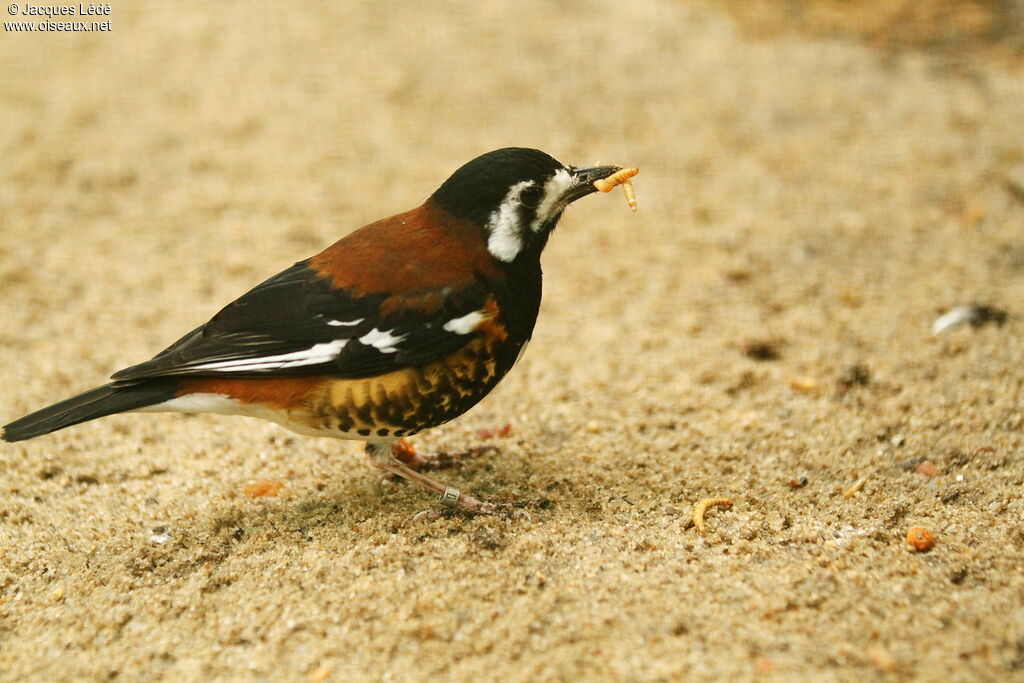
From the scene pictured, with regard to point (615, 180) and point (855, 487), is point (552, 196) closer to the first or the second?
point (615, 180)

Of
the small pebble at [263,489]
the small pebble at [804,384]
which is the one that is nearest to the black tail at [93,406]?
the small pebble at [263,489]

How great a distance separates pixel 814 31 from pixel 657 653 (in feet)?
21.9

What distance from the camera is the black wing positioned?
3656 mm

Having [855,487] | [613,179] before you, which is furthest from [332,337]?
[855,487]

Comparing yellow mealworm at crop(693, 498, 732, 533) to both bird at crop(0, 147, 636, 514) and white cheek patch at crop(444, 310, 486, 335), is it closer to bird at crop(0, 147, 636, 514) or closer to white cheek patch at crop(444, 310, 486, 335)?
bird at crop(0, 147, 636, 514)

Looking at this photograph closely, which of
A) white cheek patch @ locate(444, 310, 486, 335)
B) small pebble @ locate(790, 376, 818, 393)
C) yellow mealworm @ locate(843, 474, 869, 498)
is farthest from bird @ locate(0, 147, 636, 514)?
small pebble @ locate(790, 376, 818, 393)

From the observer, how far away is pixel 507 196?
3.85m

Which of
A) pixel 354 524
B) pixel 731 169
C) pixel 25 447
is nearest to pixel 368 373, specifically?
pixel 354 524

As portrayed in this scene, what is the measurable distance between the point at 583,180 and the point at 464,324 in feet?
2.61

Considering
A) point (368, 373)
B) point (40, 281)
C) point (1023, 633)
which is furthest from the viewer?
point (40, 281)

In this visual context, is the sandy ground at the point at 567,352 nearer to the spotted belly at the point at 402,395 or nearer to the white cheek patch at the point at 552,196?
the spotted belly at the point at 402,395

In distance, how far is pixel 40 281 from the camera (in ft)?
19.1

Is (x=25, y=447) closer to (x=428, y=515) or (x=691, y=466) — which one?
(x=428, y=515)

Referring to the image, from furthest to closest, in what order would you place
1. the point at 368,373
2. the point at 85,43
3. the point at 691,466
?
Answer: the point at 85,43 → the point at 691,466 → the point at 368,373
